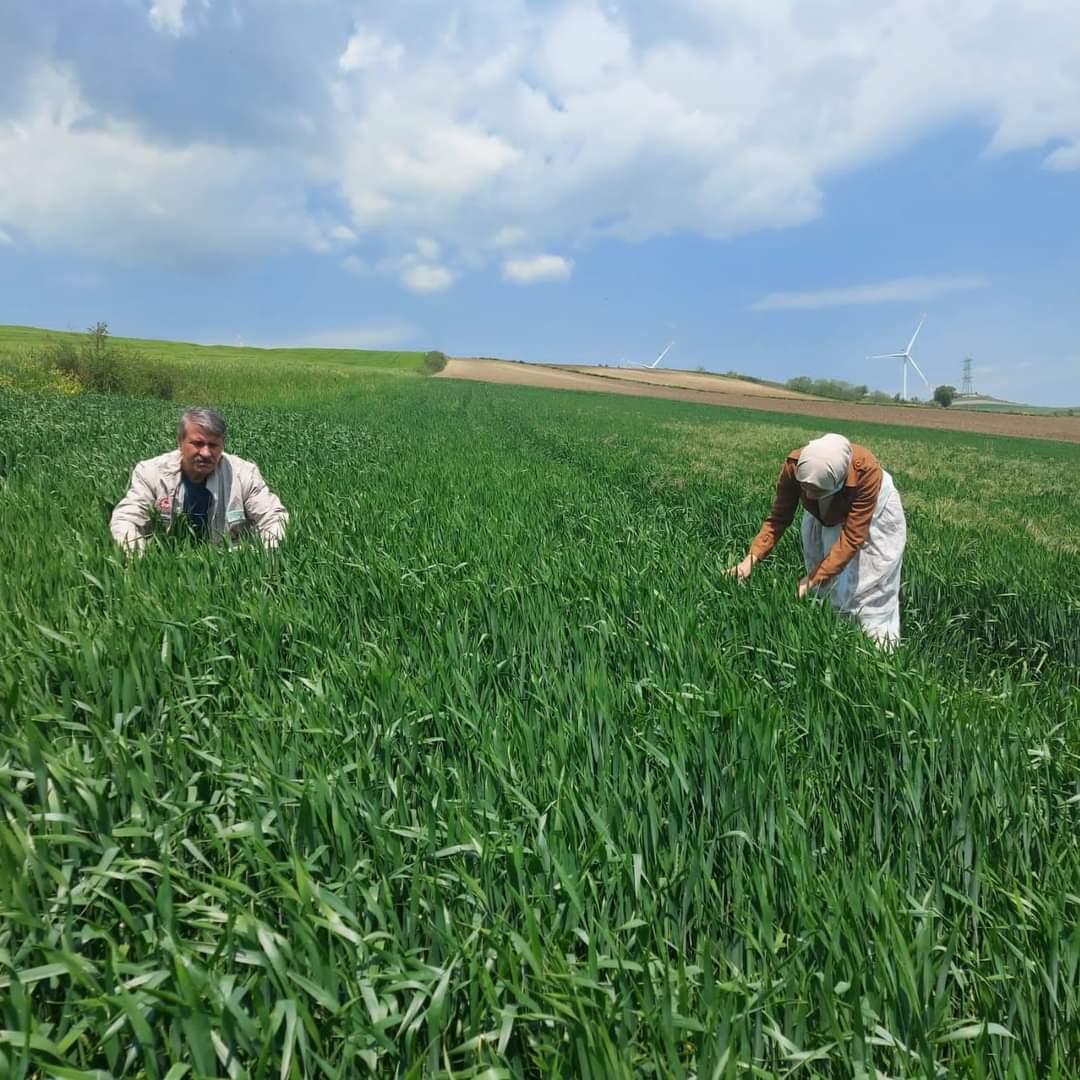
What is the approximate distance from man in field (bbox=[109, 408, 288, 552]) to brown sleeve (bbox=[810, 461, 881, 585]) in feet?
12.0

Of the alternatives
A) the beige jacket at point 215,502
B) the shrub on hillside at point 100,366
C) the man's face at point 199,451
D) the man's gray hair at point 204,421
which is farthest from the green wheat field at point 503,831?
the shrub on hillside at point 100,366

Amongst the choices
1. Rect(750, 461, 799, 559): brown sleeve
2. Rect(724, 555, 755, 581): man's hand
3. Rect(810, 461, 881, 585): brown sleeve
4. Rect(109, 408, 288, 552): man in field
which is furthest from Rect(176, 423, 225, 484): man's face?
Rect(810, 461, 881, 585): brown sleeve

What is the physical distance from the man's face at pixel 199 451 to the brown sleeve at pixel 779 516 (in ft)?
12.5

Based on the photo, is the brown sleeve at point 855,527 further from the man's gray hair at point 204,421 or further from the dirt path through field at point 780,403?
the dirt path through field at point 780,403

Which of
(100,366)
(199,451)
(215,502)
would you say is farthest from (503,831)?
(100,366)

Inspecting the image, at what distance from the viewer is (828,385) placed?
81438 mm

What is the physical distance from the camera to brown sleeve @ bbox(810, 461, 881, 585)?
3.99 m

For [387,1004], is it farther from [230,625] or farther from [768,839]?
[230,625]

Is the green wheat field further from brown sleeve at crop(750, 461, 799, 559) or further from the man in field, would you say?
the man in field

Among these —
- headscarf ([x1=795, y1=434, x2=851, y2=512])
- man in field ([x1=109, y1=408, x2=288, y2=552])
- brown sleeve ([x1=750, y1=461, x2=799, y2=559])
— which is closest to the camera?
headscarf ([x1=795, y1=434, x2=851, y2=512])

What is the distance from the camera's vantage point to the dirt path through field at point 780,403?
3881 cm

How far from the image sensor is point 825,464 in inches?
146

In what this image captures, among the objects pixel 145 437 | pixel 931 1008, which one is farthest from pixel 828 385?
pixel 931 1008

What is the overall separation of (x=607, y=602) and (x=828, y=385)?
292 ft
